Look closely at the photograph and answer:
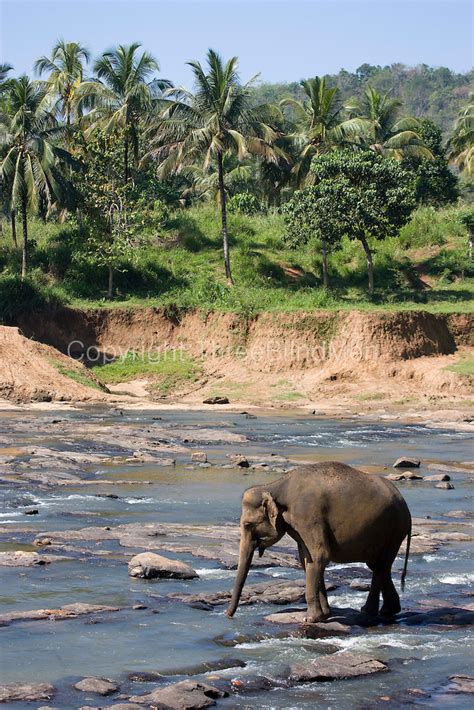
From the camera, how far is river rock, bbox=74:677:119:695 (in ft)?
32.1

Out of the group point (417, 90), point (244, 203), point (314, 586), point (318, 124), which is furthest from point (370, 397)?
point (417, 90)

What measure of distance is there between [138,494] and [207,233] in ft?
130

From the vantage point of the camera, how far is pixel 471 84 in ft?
634

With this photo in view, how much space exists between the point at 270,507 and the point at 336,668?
2045mm

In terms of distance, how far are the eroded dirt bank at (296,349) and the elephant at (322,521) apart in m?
30.2

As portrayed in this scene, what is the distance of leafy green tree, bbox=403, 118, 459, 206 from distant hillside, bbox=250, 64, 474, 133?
8680 centimetres

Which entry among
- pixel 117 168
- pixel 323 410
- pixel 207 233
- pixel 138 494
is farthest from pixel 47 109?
pixel 138 494

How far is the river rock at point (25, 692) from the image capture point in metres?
9.55

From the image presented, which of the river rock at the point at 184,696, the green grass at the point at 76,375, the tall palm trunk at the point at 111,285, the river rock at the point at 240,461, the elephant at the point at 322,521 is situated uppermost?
the tall palm trunk at the point at 111,285

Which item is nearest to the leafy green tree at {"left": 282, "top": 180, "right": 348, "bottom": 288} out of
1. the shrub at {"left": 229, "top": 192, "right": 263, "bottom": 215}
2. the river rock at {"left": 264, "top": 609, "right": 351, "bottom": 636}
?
the shrub at {"left": 229, "top": 192, "right": 263, "bottom": 215}

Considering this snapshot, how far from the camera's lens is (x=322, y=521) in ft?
39.3

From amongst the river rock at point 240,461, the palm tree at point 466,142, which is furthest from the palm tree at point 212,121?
the river rock at point 240,461

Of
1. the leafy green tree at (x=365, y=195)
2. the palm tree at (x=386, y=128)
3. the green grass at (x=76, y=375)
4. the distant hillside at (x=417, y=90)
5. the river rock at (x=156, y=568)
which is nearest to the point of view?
the river rock at (x=156, y=568)

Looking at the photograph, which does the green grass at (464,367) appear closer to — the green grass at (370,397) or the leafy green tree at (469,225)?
the green grass at (370,397)
